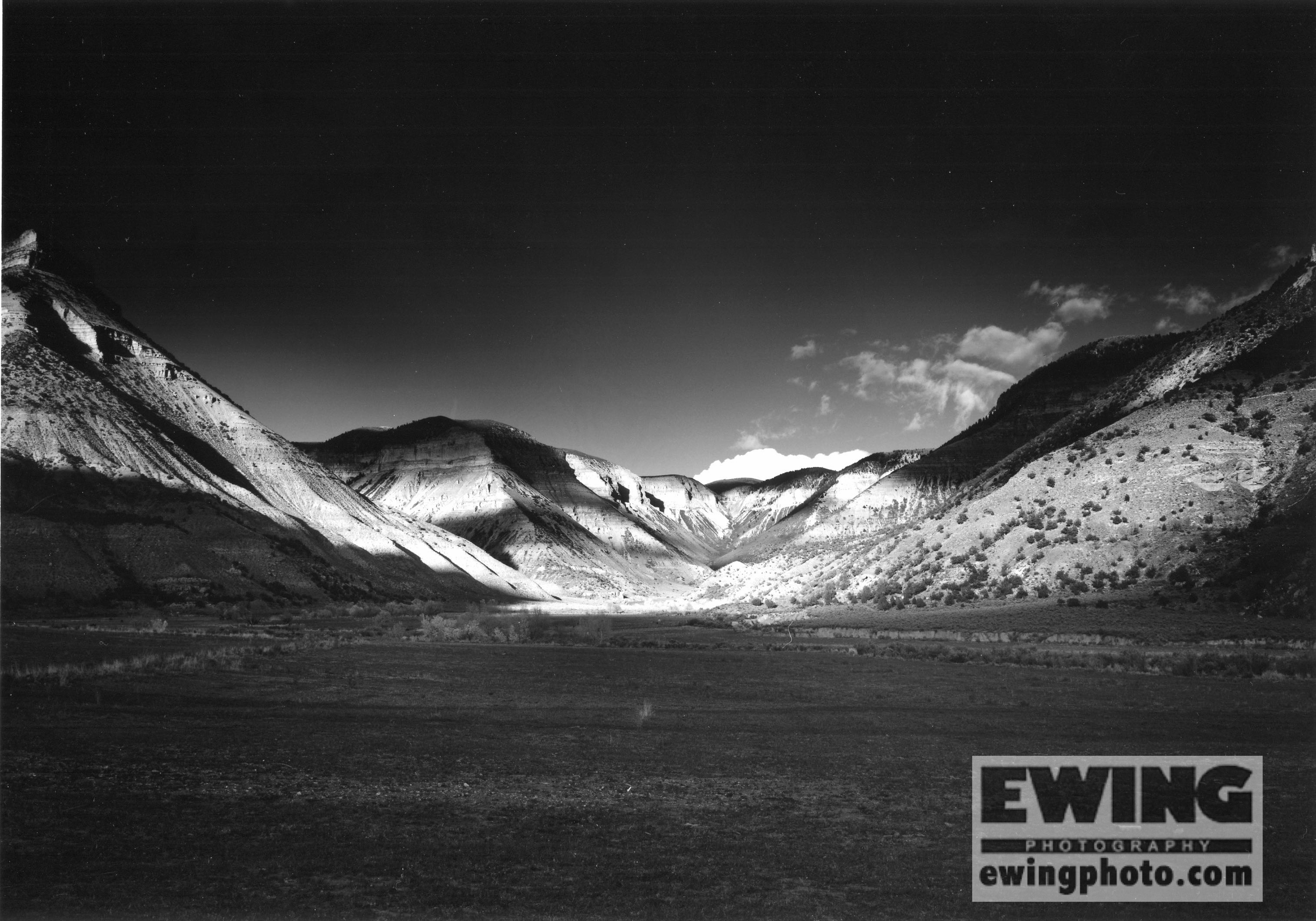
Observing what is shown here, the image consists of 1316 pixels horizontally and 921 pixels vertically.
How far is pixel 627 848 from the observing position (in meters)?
8.69

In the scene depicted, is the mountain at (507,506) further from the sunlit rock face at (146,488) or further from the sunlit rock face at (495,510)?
the sunlit rock face at (146,488)

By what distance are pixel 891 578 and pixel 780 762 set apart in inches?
1957

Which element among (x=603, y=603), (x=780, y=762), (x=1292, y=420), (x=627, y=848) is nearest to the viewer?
(x=627, y=848)

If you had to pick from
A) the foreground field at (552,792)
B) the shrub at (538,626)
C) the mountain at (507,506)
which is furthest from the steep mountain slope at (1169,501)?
the mountain at (507,506)

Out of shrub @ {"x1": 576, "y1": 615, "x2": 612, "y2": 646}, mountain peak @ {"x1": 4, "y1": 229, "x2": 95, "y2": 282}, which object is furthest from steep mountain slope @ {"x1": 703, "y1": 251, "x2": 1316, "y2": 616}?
mountain peak @ {"x1": 4, "y1": 229, "x2": 95, "y2": 282}

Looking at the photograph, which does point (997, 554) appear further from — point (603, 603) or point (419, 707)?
point (603, 603)

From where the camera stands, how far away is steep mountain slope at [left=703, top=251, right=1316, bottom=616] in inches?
1578

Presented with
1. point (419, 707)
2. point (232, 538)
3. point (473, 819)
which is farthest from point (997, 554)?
point (232, 538)

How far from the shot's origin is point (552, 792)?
11133 millimetres
